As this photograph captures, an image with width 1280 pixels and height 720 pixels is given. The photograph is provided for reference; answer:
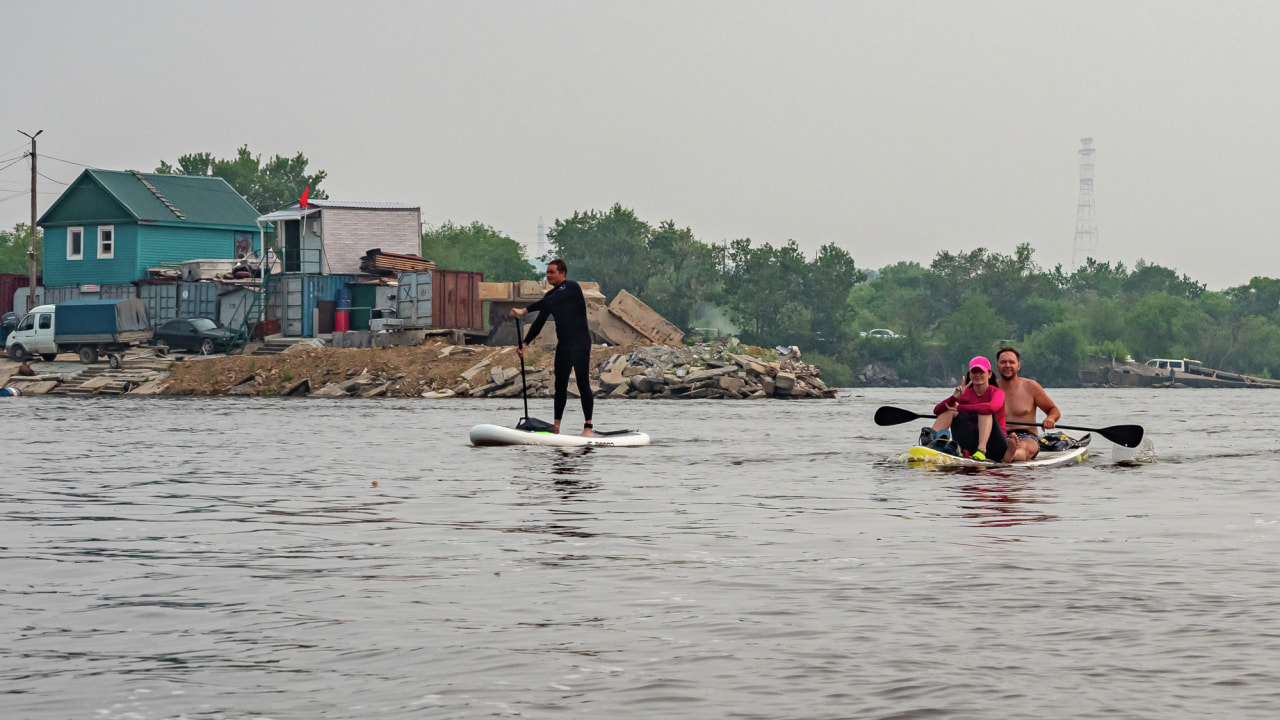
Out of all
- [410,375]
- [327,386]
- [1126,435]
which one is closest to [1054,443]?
[1126,435]

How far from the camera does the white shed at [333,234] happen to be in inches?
2389

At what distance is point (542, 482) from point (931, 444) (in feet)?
15.4

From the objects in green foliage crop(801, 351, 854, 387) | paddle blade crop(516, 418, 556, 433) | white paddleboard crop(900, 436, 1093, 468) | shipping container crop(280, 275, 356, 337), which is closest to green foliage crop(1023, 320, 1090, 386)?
green foliage crop(801, 351, 854, 387)

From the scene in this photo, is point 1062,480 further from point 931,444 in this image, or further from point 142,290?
point 142,290

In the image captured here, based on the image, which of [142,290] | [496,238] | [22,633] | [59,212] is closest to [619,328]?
[142,290]

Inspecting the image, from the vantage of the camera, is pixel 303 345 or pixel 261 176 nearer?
pixel 303 345

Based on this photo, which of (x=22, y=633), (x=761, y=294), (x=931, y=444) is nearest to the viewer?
(x=22, y=633)

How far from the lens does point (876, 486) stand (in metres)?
13.6

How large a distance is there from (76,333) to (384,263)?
40.4ft

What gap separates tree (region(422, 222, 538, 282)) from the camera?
118 meters

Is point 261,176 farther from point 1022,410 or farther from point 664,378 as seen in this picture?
point 1022,410

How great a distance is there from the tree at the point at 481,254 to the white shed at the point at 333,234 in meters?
50.7

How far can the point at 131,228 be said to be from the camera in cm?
6494

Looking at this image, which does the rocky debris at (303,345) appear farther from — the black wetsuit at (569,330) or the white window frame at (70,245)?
the black wetsuit at (569,330)
